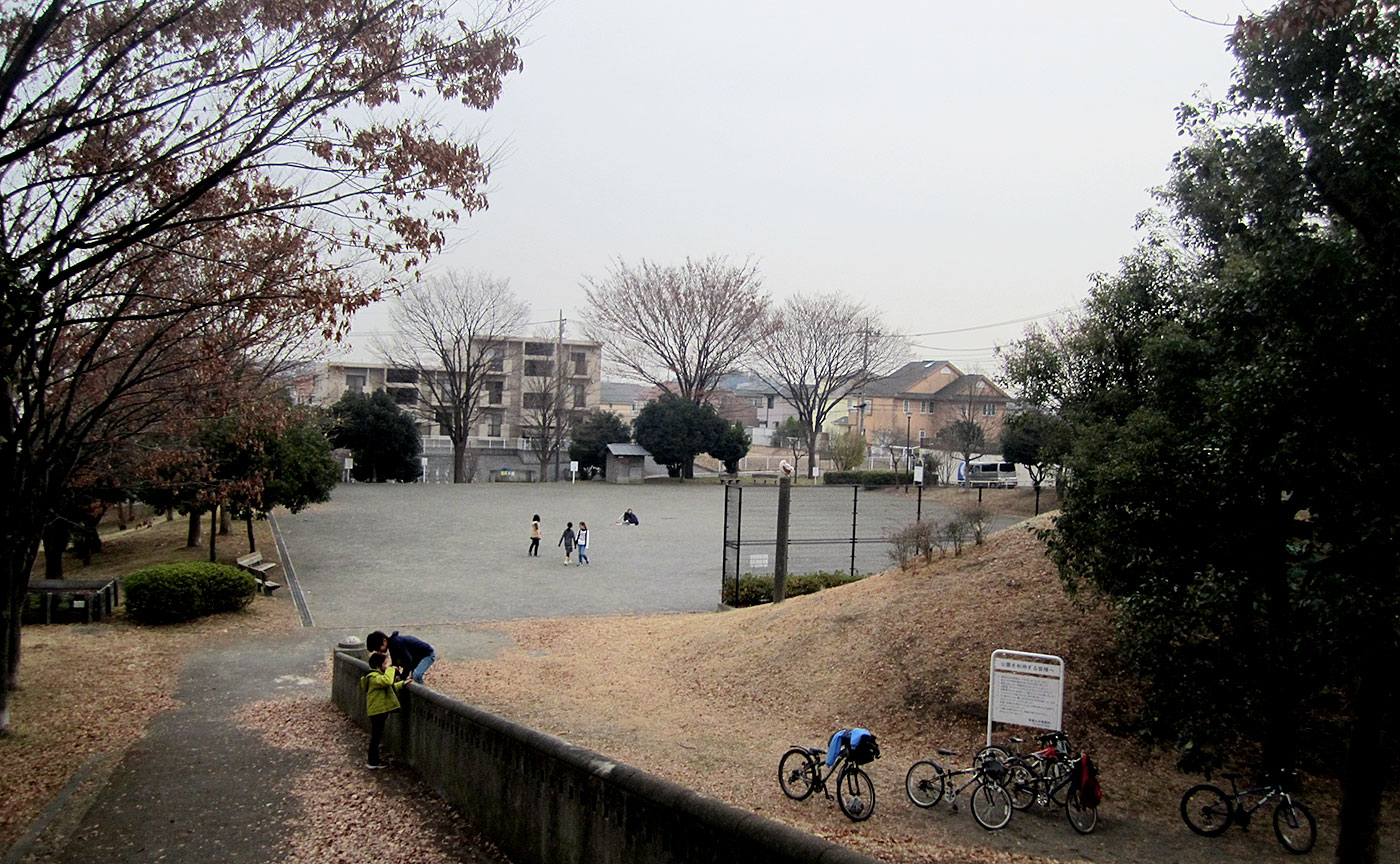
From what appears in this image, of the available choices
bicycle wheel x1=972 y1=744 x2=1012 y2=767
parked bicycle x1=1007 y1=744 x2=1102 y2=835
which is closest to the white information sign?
bicycle wheel x1=972 y1=744 x2=1012 y2=767

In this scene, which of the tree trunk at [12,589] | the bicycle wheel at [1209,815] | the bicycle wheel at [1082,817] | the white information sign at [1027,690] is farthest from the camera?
the tree trunk at [12,589]

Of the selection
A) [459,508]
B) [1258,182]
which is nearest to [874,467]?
[459,508]

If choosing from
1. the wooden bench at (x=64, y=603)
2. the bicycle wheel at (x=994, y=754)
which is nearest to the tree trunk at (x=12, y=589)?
the wooden bench at (x=64, y=603)

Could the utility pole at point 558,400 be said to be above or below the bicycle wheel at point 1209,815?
above

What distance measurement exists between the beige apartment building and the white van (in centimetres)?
2246

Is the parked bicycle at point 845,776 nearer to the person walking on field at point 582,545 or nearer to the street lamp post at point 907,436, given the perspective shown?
the person walking on field at point 582,545

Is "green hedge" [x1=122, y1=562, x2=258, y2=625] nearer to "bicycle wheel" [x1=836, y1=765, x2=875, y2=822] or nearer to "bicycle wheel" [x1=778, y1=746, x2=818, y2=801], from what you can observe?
"bicycle wheel" [x1=778, y1=746, x2=818, y2=801]

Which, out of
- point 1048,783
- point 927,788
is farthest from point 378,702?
point 1048,783

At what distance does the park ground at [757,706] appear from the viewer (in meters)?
8.14

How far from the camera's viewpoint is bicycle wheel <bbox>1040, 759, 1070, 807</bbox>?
28.2 ft

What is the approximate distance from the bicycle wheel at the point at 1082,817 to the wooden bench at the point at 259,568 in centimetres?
1850

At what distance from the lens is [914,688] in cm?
1173

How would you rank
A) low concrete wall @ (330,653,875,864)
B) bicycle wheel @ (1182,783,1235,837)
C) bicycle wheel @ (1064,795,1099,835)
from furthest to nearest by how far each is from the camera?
bicycle wheel @ (1064,795,1099,835) → bicycle wheel @ (1182,783,1235,837) → low concrete wall @ (330,653,875,864)

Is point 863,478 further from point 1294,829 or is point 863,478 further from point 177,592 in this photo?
point 1294,829
